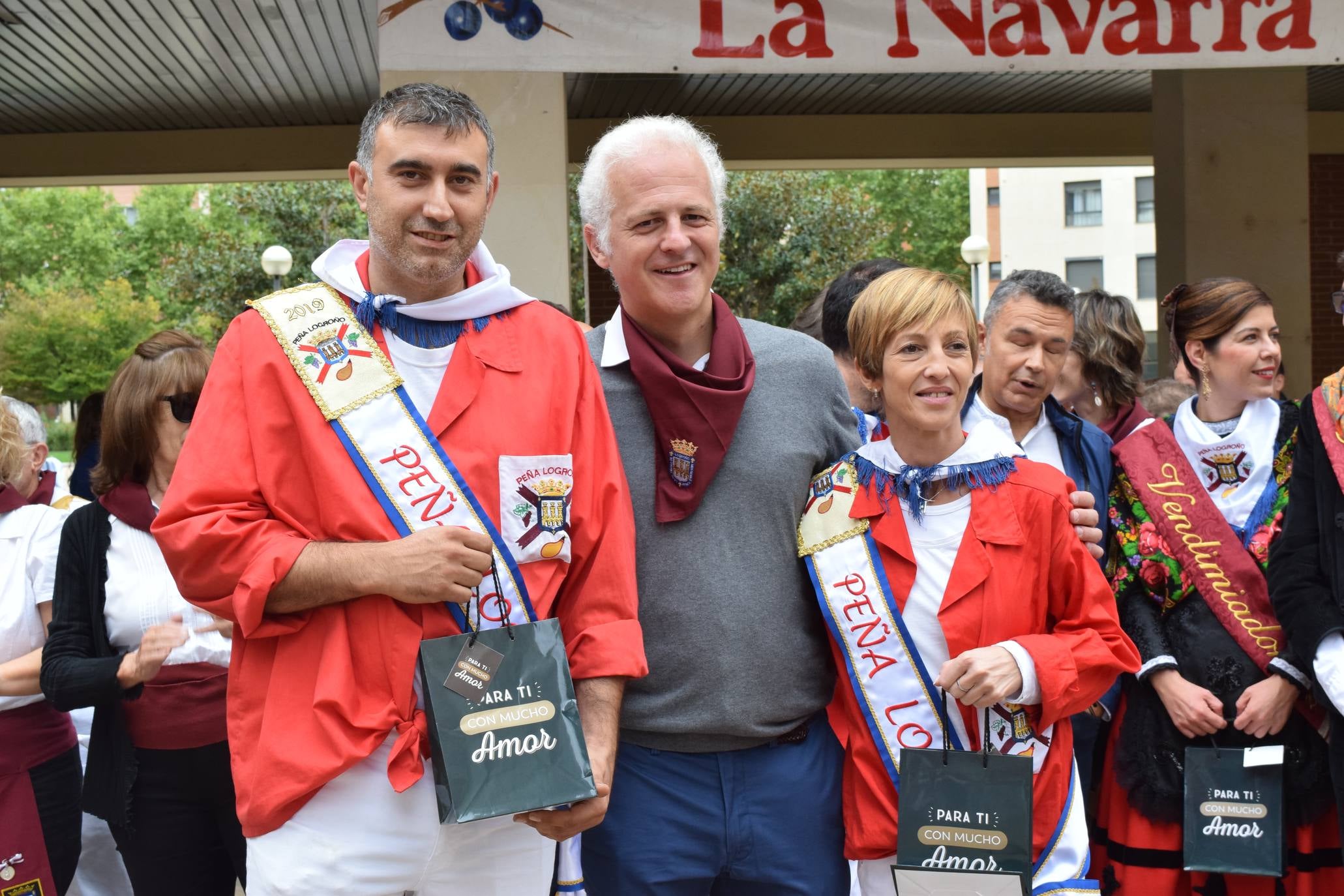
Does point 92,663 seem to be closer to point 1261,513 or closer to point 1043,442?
point 1043,442

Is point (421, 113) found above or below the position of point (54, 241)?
below

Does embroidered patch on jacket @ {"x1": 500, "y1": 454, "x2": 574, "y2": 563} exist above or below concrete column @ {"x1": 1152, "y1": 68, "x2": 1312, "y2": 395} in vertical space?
below

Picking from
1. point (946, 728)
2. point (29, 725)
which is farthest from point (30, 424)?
point (946, 728)

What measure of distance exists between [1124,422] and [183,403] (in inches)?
111

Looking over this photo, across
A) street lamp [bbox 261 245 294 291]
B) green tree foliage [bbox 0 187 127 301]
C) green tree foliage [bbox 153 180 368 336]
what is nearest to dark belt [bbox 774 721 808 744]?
street lamp [bbox 261 245 294 291]

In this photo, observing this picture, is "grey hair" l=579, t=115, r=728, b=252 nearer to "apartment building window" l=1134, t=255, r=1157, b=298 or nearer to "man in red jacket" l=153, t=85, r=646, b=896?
"man in red jacket" l=153, t=85, r=646, b=896

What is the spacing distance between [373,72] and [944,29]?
18.4 feet

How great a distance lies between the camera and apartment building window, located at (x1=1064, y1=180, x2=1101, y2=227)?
143 ft

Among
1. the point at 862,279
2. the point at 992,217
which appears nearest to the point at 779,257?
the point at 862,279

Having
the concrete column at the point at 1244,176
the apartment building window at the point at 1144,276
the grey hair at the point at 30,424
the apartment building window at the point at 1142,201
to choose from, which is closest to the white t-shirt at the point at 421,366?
the grey hair at the point at 30,424

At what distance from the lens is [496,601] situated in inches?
80.7

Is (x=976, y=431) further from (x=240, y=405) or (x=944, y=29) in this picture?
(x=944, y=29)

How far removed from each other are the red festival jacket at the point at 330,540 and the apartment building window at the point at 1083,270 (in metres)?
43.7

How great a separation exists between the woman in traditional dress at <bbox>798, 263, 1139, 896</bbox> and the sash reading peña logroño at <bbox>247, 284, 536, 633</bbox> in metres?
0.68
